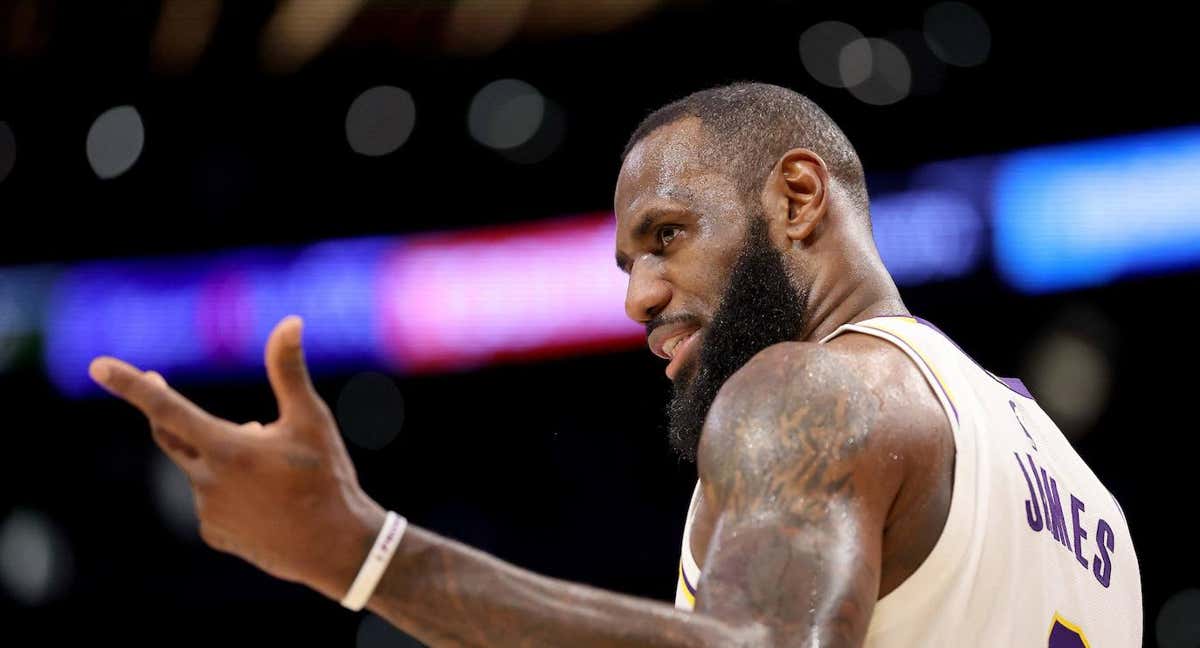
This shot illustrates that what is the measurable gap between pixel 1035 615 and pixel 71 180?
20.3ft

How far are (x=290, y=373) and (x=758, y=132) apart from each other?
3.92 ft

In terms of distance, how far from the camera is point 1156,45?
232 inches

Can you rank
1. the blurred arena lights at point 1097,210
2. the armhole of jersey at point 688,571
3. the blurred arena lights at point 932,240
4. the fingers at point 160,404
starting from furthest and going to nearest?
the blurred arena lights at point 932,240 → the blurred arena lights at point 1097,210 → the armhole of jersey at point 688,571 → the fingers at point 160,404

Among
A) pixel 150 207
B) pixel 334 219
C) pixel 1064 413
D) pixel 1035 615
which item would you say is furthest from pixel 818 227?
pixel 150 207

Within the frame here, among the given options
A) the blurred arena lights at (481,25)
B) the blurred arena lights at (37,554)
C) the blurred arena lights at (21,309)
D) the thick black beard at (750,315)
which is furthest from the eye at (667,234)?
the blurred arena lights at (37,554)

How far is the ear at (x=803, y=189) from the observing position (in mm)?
2225

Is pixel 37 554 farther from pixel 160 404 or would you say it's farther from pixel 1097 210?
pixel 160 404

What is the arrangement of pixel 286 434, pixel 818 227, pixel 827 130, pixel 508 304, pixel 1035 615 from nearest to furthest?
pixel 286 434 < pixel 1035 615 < pixel 818 227 < pixel 827 130 < pixel 508 304

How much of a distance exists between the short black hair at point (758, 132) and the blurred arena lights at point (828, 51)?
3.90 m

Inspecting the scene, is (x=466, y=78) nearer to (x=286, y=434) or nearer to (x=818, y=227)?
(x=818, y=227)

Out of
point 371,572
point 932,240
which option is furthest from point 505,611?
point 932,240

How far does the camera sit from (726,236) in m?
2.21

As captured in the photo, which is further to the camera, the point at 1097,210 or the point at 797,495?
the point at 1097,210

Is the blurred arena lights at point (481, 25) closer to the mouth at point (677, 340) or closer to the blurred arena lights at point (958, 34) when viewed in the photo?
the blurred arena lights at point (958, 34)
